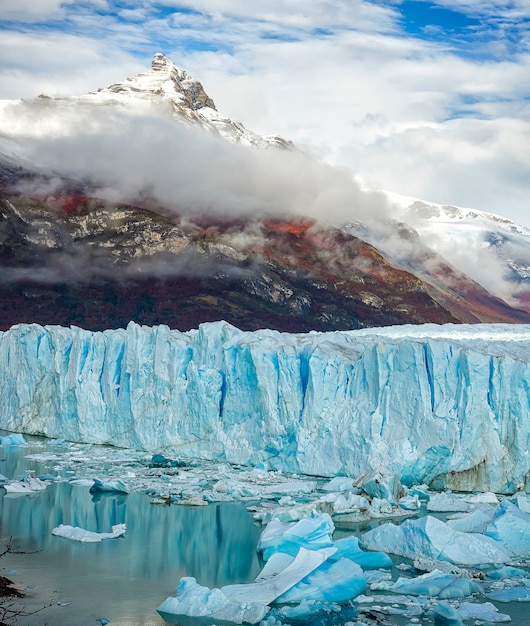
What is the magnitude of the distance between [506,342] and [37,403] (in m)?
11.8

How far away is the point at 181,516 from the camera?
12.5 meters

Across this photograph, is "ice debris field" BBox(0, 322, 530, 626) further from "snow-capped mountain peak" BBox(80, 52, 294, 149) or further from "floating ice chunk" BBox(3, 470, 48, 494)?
"snow-capped mountain peak" BBox(80, 52, 294, 149)

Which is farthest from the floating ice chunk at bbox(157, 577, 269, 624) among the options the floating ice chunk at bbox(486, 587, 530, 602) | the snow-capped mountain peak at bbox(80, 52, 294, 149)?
the snow-capped mountain peak at bbox(80, 52, 294, 149)

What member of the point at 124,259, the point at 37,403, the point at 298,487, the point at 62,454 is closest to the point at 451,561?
the point at 298,487

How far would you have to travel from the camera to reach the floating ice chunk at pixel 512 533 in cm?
1059

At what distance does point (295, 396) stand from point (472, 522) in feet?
18.1

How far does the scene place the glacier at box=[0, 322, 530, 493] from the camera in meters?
14.2

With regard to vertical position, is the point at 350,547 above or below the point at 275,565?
above

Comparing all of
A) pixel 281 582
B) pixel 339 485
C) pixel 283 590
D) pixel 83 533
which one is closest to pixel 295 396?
pixel 339 485

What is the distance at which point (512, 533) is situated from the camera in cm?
1066

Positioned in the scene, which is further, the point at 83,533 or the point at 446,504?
the point at 446,504

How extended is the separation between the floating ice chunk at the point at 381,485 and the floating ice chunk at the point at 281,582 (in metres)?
3.62

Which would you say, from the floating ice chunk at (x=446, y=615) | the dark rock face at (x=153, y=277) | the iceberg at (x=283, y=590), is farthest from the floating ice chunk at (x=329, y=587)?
the dark rock face at (x=153, y=277)

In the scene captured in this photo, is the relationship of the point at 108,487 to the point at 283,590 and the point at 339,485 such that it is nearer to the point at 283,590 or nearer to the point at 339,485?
the point at 339,485
